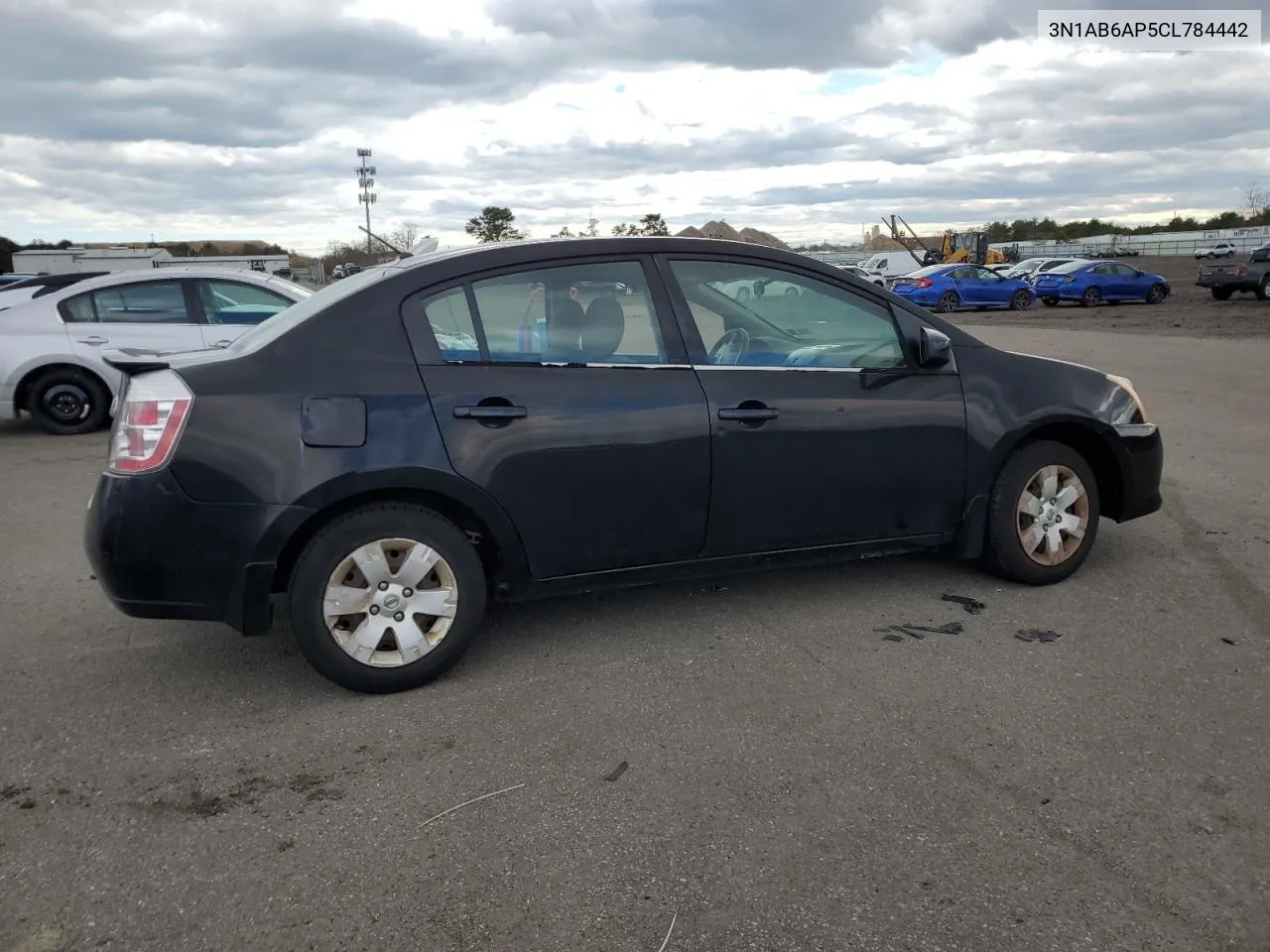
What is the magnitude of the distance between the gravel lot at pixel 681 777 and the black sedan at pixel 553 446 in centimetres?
37

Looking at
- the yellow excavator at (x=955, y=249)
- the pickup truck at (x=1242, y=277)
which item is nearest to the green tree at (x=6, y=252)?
the yellow excavator at (x=955, y=249)

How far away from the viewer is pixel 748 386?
13.9 feet

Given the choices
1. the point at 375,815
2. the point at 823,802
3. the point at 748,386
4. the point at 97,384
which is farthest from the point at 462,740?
the point at 97,384

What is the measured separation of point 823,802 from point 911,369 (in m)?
2.23

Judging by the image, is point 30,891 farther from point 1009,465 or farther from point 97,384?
point 97,384

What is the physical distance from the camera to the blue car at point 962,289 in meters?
29.9

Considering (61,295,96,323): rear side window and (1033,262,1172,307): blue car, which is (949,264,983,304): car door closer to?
(1033,262,1172,307): blue car

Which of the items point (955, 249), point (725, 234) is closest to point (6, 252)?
point (955, 249)

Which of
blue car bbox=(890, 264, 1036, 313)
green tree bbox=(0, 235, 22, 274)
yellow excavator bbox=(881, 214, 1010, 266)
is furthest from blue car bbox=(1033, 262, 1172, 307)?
green tree bbox=(0, 235, 22, 274)

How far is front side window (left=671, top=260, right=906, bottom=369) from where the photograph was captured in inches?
169

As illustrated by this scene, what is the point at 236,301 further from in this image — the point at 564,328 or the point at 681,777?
the point at 681,777

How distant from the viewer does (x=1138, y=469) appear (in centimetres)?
502

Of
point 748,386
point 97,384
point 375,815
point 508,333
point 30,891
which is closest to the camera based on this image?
point 30,891

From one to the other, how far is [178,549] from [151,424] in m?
0.46
